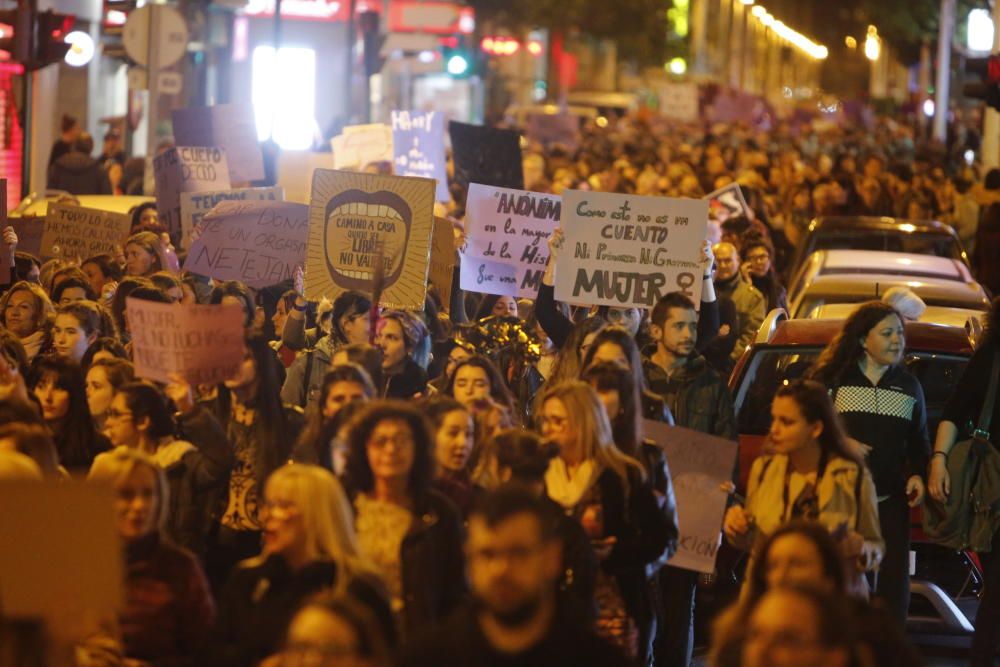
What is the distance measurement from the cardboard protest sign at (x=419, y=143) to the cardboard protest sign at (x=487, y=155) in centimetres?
140

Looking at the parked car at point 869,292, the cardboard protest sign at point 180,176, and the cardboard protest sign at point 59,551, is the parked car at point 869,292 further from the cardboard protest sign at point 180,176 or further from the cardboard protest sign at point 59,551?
the cardboard protest sign at point 59,551


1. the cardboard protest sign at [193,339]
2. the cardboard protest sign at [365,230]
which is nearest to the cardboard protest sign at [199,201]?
the cardboard protest sign at [365,230]

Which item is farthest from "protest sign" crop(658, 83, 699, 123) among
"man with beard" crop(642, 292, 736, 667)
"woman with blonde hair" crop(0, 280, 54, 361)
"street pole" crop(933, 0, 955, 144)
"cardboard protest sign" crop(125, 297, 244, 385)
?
"cardboard protest sign" crop(125, 297, 244, 385)

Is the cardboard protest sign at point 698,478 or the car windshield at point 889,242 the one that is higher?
the car windshield at point 889,242

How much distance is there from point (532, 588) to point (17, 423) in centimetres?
219

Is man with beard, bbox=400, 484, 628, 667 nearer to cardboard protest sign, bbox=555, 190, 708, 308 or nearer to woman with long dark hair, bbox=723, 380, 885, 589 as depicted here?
woman with long dark hair, bbox=723, 380, 885, 589

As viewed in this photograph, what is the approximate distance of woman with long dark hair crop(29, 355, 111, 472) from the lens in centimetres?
741

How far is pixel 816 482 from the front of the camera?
22.0ft

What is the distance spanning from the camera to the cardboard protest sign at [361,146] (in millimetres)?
20094

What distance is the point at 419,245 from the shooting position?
396 inches

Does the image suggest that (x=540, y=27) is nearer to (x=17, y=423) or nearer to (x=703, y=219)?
(x=703, y=219)

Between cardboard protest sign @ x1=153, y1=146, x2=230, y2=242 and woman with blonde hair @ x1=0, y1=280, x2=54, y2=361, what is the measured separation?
15.3ft

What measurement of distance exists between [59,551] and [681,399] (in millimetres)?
4019

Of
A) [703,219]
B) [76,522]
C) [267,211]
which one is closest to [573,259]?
[703,219]
